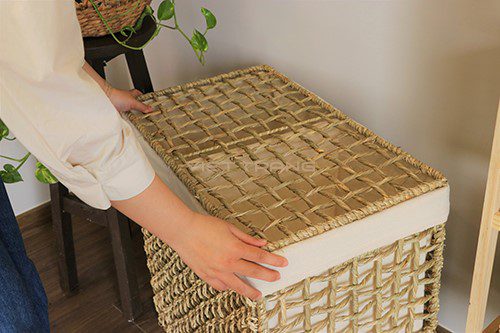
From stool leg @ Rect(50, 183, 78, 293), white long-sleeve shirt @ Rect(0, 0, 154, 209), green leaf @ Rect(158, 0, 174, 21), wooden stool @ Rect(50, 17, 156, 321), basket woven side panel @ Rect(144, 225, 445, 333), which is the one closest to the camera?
white long-sleeve shirt @ Rect(0, 0, 154, 209)

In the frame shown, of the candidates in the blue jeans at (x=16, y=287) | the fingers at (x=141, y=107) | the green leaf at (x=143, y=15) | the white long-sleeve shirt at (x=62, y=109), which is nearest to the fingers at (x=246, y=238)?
the white long-sleeve shirt at (x=62, y=109)

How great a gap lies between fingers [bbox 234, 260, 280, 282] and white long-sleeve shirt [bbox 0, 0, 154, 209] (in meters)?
0.16

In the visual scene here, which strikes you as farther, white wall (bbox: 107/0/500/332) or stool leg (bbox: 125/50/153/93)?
stool leg (bbox: 125/50/153/93)

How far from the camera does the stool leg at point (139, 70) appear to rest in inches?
56.3

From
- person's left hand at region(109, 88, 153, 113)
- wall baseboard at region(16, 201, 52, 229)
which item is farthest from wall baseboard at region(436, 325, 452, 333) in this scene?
wall baseboard at region(16, 201, 52, 229)

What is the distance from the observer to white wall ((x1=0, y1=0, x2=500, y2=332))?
3.59ft

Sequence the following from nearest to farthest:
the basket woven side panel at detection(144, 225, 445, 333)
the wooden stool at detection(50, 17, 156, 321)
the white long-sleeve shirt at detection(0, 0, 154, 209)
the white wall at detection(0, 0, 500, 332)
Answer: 1. the white long-sleeve shirt at detection(0, 0, 154, 209)
2. the basket woven side panel at detection(144, 225, 445, 333)
3. the white wall at detection(0, 0, 500, 332)
4. the wooden stool at detection(50, 17, 156, 321)

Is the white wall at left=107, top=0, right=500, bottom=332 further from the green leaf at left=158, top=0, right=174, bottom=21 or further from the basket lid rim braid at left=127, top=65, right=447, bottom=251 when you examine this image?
the green leaf at left=158, top=0, right=174, bottom=21

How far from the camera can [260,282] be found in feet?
2.78

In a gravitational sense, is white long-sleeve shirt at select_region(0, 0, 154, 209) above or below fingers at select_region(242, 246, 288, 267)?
above

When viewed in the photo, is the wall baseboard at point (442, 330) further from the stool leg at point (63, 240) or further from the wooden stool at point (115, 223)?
the stool leg at point (63, 240)

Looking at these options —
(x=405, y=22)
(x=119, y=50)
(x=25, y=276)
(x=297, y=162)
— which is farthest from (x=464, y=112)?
(x=25, y=276)

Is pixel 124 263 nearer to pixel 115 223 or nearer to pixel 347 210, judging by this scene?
pixel 115 223

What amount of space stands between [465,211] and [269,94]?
A: 44 cm
